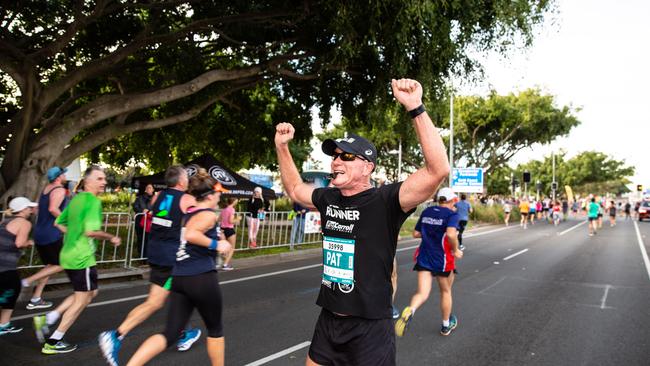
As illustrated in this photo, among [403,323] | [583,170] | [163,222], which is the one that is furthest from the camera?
[583,170]

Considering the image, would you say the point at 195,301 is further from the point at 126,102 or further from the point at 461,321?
the point at 126,102

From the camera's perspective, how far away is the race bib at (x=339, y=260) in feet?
8.50

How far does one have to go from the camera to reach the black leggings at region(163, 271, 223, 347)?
3.56 meters

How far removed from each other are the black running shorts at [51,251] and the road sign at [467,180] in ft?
79.0

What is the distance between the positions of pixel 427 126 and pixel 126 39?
12.9m

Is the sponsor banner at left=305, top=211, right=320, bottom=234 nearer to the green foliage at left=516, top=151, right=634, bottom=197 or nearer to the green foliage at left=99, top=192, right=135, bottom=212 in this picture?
the green foliage at left=99, top=192, right=135, bottom=212

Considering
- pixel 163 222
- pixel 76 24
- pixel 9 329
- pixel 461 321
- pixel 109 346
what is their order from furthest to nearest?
pixel 76 24, pixel 461 321, pixel 9 329, pixel 163 222, pixel 109 346

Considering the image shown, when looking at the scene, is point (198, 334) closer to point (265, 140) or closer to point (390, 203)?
point (390, 203)

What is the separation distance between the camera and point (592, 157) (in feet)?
A: 221

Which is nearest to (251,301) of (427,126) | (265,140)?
(427,126)

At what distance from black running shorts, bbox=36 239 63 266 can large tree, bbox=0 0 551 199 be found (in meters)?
4.66

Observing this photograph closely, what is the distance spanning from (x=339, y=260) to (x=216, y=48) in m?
11.5

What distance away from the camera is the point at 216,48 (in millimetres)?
12828

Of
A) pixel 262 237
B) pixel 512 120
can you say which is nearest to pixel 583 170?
pixel 512 120
